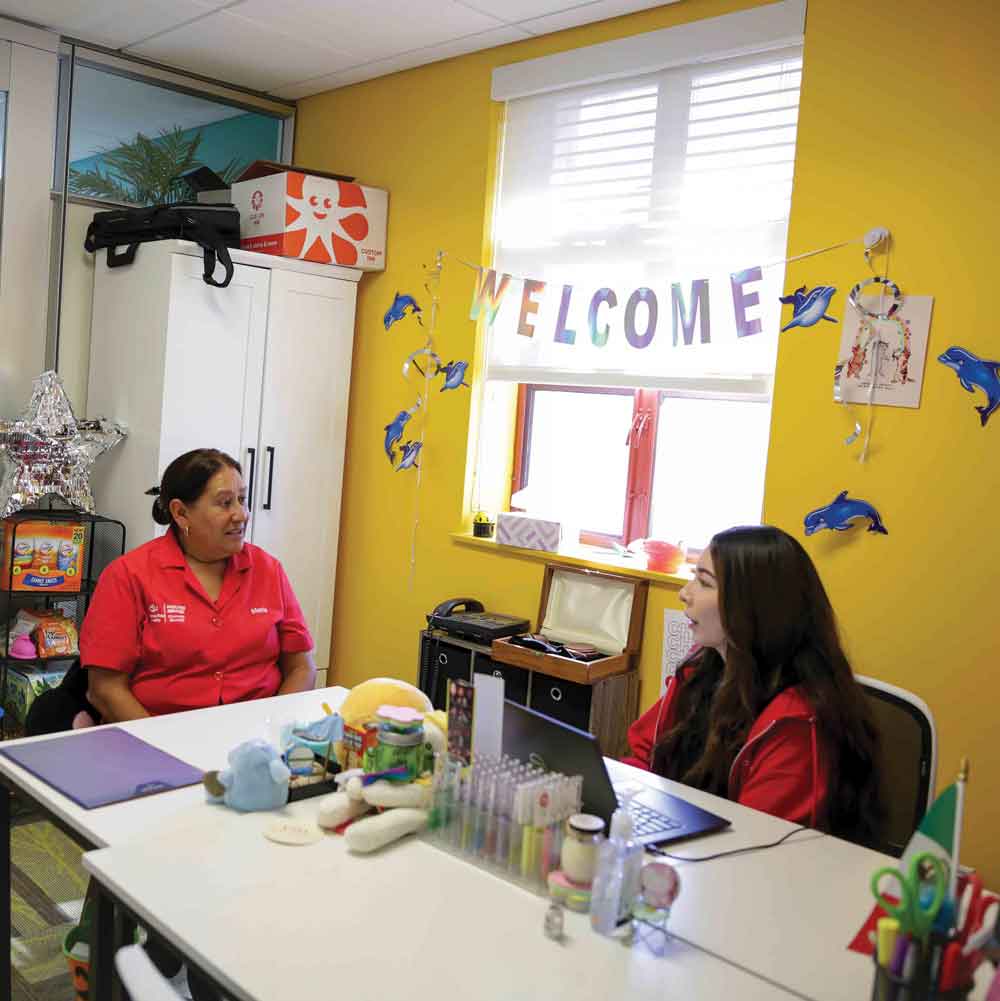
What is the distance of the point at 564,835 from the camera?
5.21 ft

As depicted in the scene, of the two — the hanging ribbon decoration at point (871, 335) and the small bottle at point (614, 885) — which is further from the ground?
the hanging ribbon decoration at point (871, 335)

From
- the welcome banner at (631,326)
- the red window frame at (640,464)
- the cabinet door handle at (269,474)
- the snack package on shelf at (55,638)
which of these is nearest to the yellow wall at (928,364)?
the welcome banner at (631,326)

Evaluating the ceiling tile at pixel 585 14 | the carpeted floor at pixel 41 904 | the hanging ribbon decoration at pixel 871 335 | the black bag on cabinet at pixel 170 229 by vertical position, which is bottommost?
the carpeted floor at pixel 41 904

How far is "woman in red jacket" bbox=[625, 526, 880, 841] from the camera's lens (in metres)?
1.94

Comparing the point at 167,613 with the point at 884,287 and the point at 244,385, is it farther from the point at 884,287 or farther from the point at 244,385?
the point at 884,287

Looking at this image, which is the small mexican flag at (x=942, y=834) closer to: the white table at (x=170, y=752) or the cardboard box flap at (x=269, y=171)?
the white table at (x=170, y=752)

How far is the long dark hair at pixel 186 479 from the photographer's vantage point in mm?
2607

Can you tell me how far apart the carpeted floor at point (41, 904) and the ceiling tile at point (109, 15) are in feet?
9.00

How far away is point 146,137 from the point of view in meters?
4.39

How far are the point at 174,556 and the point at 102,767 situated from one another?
0.73 metres

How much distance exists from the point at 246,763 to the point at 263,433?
2559 millimetres

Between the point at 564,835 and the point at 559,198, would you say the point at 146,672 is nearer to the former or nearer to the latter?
the point at 564,835

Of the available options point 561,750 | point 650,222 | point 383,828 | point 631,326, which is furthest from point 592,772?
point 650,222

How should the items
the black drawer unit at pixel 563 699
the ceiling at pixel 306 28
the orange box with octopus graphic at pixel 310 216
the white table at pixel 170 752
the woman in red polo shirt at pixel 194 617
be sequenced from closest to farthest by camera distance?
1. the white table at pixel 170 752
2. the woman in red polo shirt at pixel 194 617
3. the black drawer unit at pixel 563 699
4. the ceiling at pixel 306 28
5. the orange box with octopus graphic at pixel 310 216
